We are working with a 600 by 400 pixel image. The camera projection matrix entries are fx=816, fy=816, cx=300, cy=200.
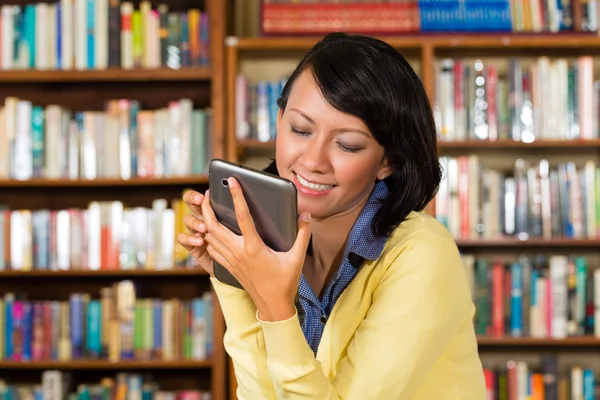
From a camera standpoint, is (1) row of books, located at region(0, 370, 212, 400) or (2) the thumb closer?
(2) the thumb

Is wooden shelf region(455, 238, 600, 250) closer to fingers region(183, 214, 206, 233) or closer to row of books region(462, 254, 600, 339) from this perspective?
row of books region(462, 254, 600, 339)

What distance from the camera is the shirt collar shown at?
1.20 m

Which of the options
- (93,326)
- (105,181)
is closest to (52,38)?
(105,181)

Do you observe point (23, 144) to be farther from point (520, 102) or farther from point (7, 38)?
point (520, 102)

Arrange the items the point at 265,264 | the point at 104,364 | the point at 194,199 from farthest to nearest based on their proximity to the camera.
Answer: the point at 104,364 < the point at 194,199 < the point at 265,264

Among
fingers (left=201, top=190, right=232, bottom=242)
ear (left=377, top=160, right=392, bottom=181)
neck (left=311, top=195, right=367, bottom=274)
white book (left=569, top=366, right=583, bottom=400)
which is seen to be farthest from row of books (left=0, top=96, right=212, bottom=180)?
fingers (left=201, top=190, right=232, bottom=242)

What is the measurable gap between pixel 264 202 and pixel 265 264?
83 millimetres

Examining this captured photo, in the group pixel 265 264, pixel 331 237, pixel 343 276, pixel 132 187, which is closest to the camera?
pixel 265 264

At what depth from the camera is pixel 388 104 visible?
1171 millimetres

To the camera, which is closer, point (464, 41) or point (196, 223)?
point (196, 223)

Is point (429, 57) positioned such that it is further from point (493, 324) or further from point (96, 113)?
point (96, 113)

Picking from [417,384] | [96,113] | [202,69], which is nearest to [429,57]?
[202,69]

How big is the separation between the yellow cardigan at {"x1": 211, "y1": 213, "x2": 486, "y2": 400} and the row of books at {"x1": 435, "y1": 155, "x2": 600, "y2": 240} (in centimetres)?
189

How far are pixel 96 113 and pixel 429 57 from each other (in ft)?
4.24
